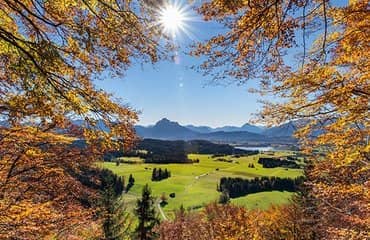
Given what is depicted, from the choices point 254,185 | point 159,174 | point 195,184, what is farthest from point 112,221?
point 159,174

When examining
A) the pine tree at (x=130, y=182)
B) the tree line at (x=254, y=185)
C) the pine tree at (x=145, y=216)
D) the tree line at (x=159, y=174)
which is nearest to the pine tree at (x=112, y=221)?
the pine tree at (x=145, y=216)

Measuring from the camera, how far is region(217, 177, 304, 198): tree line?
330ft

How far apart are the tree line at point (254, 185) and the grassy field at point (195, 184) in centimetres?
468

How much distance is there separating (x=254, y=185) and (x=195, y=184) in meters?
20.8

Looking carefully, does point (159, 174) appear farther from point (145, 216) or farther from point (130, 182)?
point (145, 216)

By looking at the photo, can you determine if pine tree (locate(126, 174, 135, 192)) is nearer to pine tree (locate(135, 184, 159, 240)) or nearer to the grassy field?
the grassy field

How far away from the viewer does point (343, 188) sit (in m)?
7.61

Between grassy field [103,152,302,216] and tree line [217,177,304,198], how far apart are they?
4.68 metres

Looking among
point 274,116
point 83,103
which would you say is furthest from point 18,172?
point 274,116

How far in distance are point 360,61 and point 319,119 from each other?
1.43m

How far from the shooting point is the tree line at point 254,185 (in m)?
100

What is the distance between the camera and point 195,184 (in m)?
113

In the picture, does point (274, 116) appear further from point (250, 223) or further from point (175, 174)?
point (175, 174)

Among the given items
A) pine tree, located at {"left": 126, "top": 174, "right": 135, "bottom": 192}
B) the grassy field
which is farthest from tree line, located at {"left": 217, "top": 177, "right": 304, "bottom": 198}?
pine tree, located at {"left": 126, "top": 174, "right": 135, "bottom": 192}
